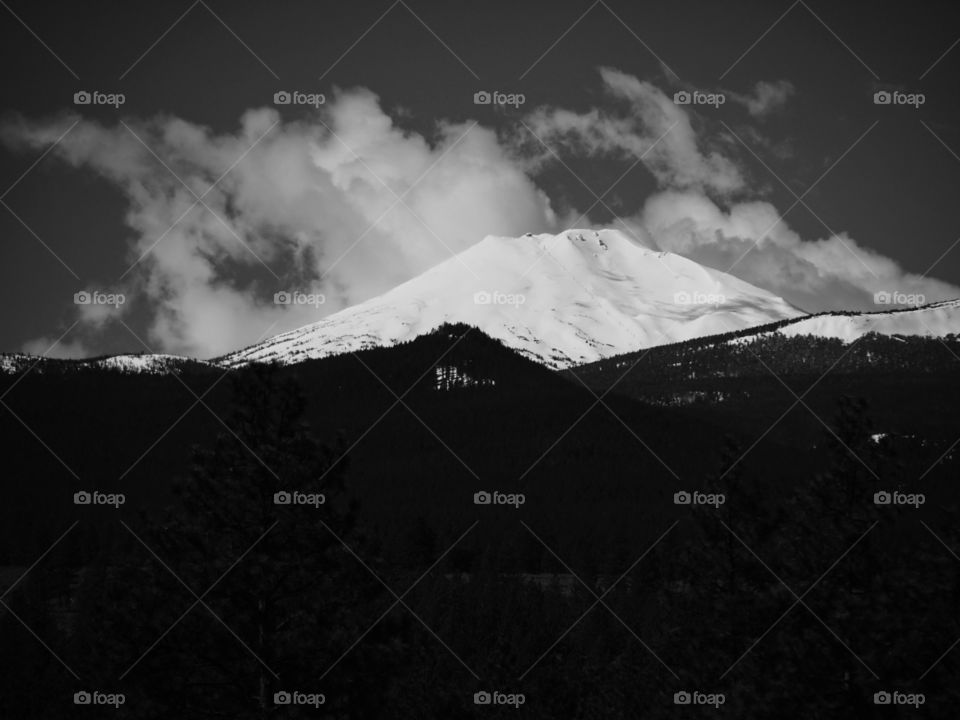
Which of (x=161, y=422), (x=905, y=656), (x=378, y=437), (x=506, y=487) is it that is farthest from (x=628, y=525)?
(x=905, y=656)

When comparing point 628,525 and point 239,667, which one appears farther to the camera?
point 628,525

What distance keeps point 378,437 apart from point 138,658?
13891 cm

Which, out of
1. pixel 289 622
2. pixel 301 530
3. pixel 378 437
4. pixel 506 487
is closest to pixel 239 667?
pixel 289 622


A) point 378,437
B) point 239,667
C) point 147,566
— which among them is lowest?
point 239,667

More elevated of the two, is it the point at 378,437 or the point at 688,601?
the point at 378,437

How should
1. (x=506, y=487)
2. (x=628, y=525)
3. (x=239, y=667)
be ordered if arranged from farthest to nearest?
1. (x=506, y=487)
2. (x=628, y=525)
3. (x=239, y=667)

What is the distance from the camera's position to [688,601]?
1106 inches

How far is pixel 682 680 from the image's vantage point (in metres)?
27.9

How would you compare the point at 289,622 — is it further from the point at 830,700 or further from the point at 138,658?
the point at 830,700

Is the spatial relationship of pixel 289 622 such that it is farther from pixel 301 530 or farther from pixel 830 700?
pixel 830 700

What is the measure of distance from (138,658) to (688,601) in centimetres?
1467

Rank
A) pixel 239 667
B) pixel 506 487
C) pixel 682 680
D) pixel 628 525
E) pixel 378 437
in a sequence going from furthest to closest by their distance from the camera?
1. pixel 378 437
2. pixel 506 487
3. pixel 628 525
4. pixel 682 680
5. pixel 239 667

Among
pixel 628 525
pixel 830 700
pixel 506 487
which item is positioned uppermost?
pixel 506 487

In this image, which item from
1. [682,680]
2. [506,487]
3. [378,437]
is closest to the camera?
[682,680]
